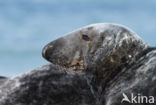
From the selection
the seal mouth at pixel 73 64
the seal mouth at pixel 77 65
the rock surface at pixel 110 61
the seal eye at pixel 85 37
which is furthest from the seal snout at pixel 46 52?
the seal eye at pixel 85 37

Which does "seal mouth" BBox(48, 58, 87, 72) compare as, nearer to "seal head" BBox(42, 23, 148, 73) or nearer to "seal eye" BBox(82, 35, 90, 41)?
"seal head" BBox(42, 23, 148, 73)

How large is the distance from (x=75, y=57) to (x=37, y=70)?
2474 mm

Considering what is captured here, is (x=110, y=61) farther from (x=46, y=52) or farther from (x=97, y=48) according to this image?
(x=46, y=52)

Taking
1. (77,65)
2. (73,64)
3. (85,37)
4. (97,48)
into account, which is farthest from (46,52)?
(97,48)

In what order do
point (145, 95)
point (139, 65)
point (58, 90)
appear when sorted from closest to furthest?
point (58, 90), point (145, 95), point (139, 65)

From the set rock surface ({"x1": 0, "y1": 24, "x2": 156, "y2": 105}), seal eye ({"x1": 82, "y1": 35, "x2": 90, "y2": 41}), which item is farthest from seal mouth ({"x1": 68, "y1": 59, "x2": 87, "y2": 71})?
seal eye ({"x1": 82, "y1": 35, "x2": 90, "y2": 41})

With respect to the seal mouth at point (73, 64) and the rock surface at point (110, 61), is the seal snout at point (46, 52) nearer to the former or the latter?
the rock surface at point (110, 61)

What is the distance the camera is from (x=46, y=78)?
6.25 meters

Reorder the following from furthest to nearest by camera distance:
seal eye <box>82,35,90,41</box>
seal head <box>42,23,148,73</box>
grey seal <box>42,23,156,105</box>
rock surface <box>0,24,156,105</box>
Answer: seal eye <box>82,35,90,41</box>
seal head <box>42,23,148,73</box>
grey seal <box>42,23,156,105</box>
rock surface <box>0,24,156,105</box>

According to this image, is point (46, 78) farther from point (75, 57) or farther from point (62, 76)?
point (75, 57)

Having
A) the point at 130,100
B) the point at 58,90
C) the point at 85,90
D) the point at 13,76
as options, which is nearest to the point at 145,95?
the point at 130,100

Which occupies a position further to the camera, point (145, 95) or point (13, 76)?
point (145, 95)

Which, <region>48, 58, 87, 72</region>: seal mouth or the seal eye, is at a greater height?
the seal eye

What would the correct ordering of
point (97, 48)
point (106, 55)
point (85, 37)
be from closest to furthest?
1. point (106, 55)
2. point (97, 48)
3. point (85, 37)
